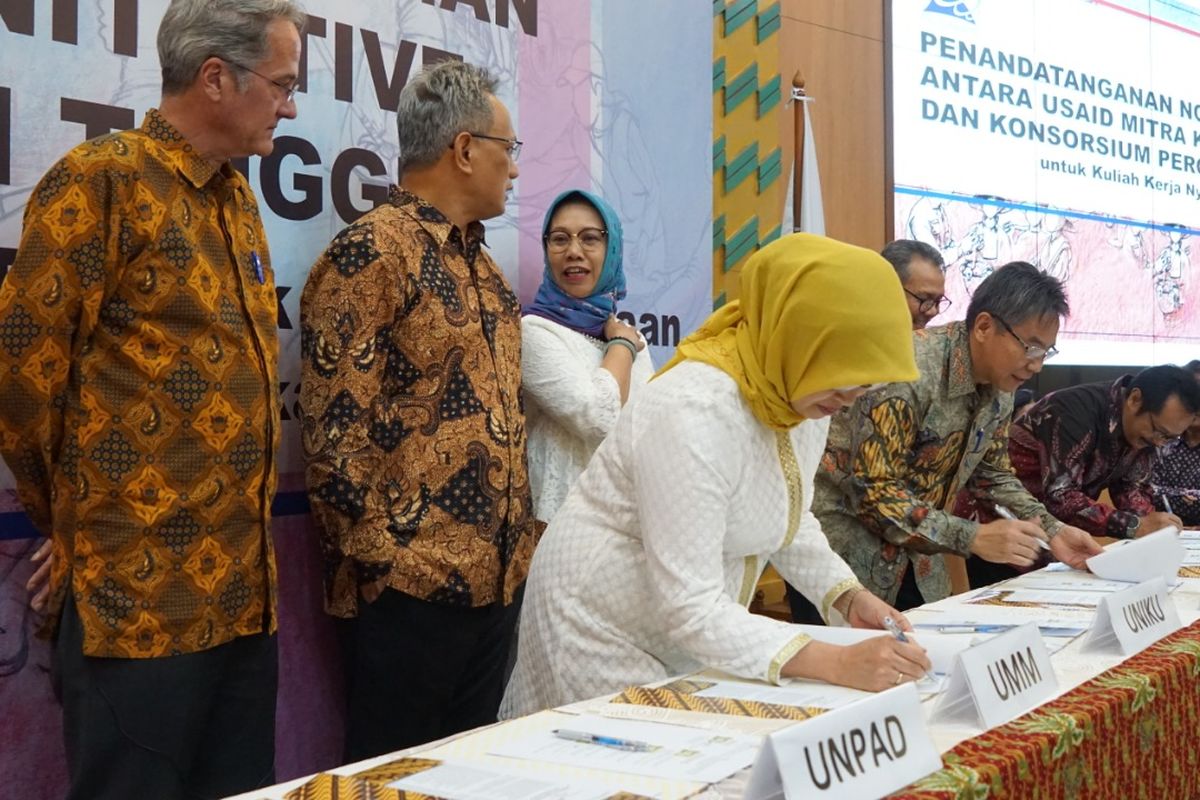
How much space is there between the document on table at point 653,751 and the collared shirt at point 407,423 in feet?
2.47

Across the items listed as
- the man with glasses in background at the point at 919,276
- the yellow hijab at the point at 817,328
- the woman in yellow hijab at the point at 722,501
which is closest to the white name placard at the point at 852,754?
the woman in yellow hijab at the point at 722,501

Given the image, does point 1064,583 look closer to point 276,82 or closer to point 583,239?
point 583,239

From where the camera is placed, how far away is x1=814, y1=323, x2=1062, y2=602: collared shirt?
2.16 m

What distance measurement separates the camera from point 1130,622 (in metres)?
1.62

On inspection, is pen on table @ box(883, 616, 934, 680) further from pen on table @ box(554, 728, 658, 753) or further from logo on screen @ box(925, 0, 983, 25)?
logo on screen @ box(925, 0, 983, 25)

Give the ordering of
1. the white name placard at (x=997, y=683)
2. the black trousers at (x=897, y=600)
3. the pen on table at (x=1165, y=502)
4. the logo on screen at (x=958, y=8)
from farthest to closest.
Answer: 1. the logo on screen at (x=958, y=8)
2. the pen on table at (x=1165, y=502)
3. the black trousers at (x=897, y=600)
4. the white name placard at (x=997, y=683)

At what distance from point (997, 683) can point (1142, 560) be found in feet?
3.39

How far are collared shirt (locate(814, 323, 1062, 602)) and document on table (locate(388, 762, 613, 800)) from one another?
124 centimetres

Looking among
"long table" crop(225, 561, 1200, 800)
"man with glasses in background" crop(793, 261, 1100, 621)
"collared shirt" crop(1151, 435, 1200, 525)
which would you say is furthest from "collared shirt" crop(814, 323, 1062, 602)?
"collared shirt" crop(1151, 435, 1200, 525)

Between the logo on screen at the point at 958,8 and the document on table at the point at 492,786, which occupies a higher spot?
the logo on screen at the point at 958,8

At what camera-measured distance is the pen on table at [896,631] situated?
Result: 141 cm

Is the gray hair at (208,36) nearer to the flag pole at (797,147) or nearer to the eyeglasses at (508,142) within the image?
the eyeglasses at (508,142)

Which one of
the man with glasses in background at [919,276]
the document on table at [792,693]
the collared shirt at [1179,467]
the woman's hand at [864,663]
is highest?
the man with glasses in background at [919,276]

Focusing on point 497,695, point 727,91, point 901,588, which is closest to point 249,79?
point 497,695
